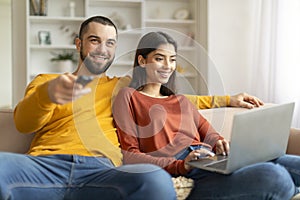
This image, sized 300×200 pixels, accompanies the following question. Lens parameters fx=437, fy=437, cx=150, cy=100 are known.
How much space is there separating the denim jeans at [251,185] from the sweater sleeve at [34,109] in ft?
1.80

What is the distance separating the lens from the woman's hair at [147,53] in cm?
167

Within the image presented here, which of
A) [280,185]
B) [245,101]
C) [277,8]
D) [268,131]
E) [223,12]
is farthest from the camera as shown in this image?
[223,12]

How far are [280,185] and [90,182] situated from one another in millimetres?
568

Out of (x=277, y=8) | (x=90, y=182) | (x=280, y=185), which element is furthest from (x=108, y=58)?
(x=277, y=8)

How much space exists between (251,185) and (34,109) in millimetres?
685

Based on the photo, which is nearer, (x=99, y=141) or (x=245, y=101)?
(x=99, y=141)

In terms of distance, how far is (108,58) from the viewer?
5.61 ft

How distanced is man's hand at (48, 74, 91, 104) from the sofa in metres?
0.48

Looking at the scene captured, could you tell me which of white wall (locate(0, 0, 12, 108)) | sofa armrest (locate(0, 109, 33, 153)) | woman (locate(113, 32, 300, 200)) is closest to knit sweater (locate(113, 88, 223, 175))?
woman (locate(113, 32, 300, 200))

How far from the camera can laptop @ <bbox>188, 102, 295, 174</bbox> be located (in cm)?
126

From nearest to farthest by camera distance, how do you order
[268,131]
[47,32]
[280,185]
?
1. [280,185]
2. [268,131]
3. [47,32]

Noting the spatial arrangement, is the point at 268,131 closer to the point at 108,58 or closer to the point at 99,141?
the point at 99,141

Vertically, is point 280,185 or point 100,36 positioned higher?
point 100,36

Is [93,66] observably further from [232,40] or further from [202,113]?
[232,40]
